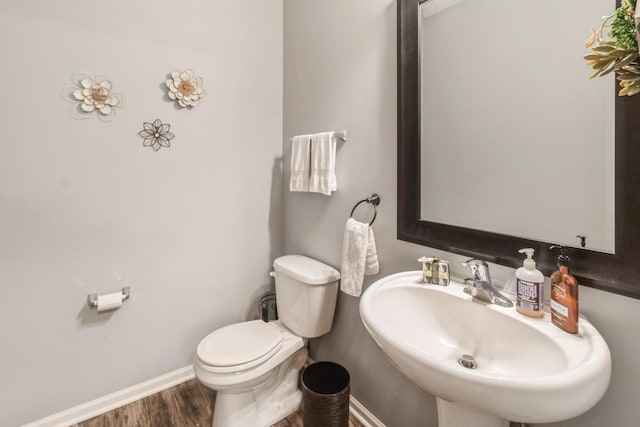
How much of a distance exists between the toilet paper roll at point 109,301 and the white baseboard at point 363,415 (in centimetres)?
130

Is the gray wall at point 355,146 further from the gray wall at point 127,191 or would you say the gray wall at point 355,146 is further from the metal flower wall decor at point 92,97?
the metal flower wall decor at point 92,97

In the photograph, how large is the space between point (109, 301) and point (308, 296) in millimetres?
991

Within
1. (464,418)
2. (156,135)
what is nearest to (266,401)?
(464,418)

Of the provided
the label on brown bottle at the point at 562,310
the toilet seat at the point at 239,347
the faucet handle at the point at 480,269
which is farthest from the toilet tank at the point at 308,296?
the label on brown bottle at the point at 562,310

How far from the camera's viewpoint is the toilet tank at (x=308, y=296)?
149cm

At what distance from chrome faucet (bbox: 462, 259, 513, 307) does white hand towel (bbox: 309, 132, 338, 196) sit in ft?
2.54

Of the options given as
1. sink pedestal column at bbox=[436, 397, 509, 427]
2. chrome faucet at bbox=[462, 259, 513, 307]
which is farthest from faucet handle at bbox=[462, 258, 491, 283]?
sink pedestal column at bbox=[436, 397, 509, 427]

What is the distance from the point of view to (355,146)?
144cm

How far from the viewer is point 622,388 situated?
2.43 ft

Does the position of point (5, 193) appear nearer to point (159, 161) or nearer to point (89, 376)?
point (159, 161)

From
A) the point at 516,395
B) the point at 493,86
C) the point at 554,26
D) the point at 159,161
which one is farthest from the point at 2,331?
the point at 554,26

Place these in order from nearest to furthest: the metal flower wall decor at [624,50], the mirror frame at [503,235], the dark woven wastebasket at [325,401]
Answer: the metal flower wall decor at [624,50] → the mirror frame at [503,235] → the dark woven wastebasket at [325,401]

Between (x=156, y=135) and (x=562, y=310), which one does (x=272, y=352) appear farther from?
(x=156, y=135)

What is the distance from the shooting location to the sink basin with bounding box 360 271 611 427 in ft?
1.88
